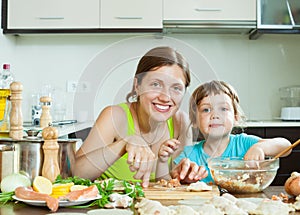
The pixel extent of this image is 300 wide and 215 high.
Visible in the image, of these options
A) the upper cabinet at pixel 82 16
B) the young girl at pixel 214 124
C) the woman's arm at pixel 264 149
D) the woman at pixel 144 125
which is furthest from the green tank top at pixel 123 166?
the upper cabinet at pixel 82 16

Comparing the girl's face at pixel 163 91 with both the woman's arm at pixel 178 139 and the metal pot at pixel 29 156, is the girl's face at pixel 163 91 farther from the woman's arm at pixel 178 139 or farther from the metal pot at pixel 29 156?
the metal pot at pixel 29 156

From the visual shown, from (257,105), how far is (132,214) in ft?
8.81

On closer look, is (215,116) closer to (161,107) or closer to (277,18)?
(161,107)

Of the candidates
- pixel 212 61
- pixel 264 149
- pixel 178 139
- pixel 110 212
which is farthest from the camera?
pixel 212 61

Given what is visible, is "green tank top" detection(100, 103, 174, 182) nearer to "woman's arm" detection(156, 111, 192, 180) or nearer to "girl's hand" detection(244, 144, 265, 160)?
"woman's arm" detection(156, 111, 192, 180)

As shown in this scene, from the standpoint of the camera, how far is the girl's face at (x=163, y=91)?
129cm

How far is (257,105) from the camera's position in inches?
141

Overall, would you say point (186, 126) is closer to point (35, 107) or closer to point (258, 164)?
point (258, 164)

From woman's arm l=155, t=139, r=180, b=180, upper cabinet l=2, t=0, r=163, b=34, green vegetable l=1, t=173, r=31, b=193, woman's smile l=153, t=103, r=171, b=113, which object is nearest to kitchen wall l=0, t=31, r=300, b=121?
upper cabinet l=2, t=0, r=163, b=34

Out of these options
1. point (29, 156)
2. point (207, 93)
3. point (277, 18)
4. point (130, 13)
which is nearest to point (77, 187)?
point (29, 156)

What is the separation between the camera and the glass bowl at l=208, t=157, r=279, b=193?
4.24 feet

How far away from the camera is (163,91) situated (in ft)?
4.25

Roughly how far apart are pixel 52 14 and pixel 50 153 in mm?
2262

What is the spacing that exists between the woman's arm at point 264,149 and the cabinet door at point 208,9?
5.77 feet
